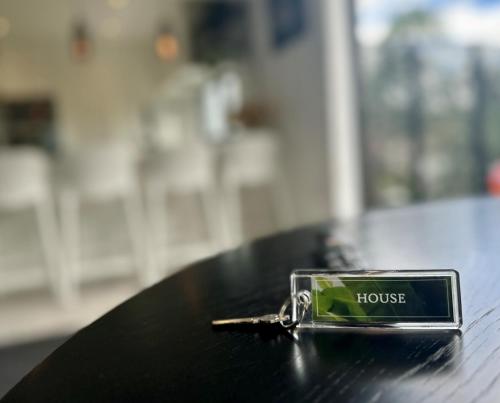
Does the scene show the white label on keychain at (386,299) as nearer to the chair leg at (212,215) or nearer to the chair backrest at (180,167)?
the chair backrest at (180,167)

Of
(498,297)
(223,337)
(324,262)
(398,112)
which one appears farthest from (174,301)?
(398,112)

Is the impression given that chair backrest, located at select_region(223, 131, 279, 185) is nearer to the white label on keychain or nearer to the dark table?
the dark table

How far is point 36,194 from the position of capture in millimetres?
3021

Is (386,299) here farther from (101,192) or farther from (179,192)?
(179,192)

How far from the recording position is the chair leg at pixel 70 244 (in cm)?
316

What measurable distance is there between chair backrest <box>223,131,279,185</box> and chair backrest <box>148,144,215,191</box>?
19cm

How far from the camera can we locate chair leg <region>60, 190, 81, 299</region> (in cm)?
316

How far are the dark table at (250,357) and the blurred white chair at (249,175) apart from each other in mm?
2819

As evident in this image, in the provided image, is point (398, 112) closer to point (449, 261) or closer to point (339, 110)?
point (339, 110)

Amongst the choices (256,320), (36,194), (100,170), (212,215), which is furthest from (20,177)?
(256,320)

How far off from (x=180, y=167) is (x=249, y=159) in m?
0.52

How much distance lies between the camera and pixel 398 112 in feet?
11.7

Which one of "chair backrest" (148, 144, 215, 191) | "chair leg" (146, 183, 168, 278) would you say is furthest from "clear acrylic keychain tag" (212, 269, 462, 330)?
"chair leg" (146, 183, 168, 278)

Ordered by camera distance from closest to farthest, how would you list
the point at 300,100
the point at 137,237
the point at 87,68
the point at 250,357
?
1. the point at 250,357
2. the point at 137,237
3. the point at 300,100
4. the point at 87,68
